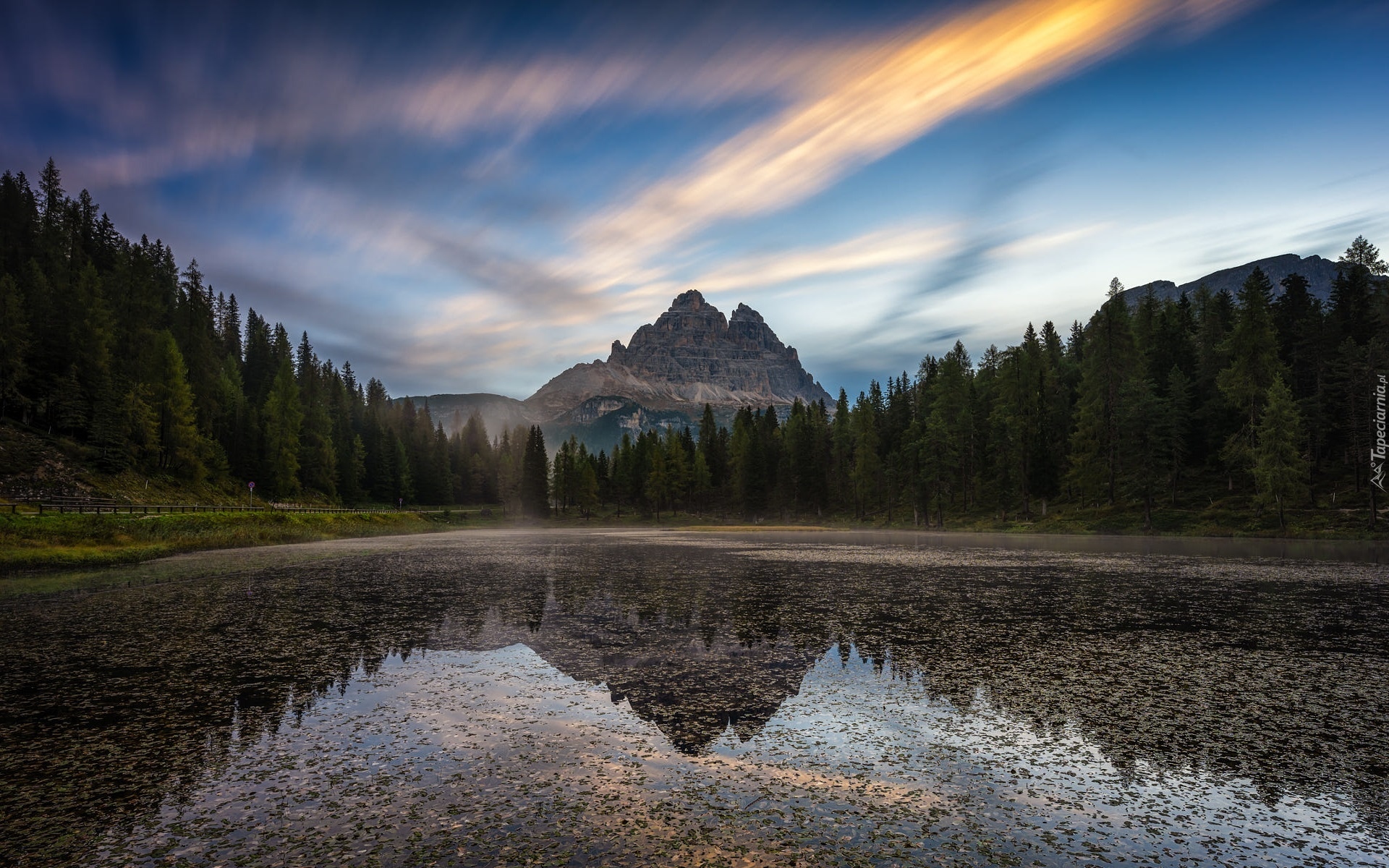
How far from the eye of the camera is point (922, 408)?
104m

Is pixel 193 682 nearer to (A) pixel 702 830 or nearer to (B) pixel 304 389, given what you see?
(A) pixel 702 830

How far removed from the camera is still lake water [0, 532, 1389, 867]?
20.0ft

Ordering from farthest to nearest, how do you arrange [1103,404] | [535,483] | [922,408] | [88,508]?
[535,483], [922,408], [1103,404], [88,508]

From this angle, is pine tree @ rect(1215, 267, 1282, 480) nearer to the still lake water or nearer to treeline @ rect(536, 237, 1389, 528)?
treeline @ rect(536, 237, 1389, 528)

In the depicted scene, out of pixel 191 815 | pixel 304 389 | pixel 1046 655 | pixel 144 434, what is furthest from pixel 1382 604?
pixel 304 389

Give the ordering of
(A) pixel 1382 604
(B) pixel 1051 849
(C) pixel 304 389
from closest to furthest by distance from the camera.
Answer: (B) pixel 1051 849 < (A) pixel 1382 604 < (C) pixel 304 389

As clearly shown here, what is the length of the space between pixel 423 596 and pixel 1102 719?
21.1m

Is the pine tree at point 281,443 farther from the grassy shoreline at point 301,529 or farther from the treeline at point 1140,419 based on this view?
the treeline at point 1140,419

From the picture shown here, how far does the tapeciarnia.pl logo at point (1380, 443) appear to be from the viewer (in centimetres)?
5234

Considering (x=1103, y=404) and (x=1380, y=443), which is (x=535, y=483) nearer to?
(x=1103, y=404)

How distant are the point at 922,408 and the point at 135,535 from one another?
9673 centimetres

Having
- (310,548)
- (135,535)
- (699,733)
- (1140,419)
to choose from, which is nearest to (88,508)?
(135,535)

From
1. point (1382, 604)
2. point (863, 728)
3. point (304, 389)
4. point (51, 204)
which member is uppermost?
point (51, 204)

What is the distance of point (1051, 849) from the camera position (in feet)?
19.2
